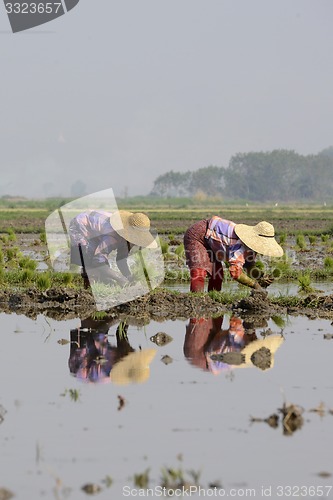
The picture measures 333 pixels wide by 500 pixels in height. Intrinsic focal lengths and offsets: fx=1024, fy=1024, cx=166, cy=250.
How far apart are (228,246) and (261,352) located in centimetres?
284

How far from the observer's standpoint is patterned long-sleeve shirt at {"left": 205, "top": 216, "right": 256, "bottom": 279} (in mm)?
10344

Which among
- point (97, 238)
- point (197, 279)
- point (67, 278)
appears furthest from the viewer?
point (67, 278)

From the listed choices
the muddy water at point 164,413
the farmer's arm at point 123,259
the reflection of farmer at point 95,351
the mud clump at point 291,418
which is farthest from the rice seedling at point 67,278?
the mud clump at point 291,418

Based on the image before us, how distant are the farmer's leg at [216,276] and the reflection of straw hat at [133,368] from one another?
2994mm

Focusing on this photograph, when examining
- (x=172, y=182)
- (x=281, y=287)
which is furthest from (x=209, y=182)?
(x=281, y=287)

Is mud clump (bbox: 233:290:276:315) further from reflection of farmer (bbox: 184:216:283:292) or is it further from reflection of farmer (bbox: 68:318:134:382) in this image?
reflection of farmer (bbox: 68:318:134:382)

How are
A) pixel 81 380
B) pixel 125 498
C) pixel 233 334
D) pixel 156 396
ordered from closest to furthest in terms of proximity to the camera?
1. pixel 125 498
2. pixel 156 396
3. pixel 81 380
4. pixel 233 334

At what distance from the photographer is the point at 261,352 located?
7824 millimetres

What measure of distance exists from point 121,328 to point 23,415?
3438mm

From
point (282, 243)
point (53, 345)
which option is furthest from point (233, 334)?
point (282, 243)

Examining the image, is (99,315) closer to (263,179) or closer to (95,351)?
(95,351)

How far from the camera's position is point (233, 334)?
30.2ft

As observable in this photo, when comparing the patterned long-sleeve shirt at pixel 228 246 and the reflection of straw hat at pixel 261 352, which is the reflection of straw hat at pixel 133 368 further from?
the patterned long-sleeve shirt at pixel 228 246

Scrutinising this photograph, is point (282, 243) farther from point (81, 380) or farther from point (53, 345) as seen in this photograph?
point (81, 380)
